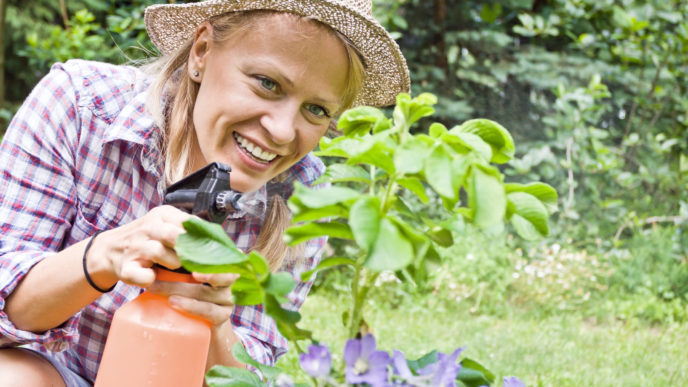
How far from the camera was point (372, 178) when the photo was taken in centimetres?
71

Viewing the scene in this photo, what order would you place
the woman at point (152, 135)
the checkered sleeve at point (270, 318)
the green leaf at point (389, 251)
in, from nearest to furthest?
the green leaf at point (389, 251) → the woman at point (152, 135) → the checkered sleeve at point (270, 318)

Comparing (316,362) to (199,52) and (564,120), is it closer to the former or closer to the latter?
(199,52)

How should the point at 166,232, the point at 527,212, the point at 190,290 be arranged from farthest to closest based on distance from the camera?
the point at 190,290
the point at 166,232
the point at 527,212

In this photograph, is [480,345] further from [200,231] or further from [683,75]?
[683,75]

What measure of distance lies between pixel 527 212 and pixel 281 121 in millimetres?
826

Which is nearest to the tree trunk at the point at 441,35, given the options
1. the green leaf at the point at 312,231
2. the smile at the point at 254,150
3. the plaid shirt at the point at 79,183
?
the plaid shirt at the point at 79,183

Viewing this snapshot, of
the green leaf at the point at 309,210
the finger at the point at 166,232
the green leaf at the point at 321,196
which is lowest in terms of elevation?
the finger at the point at 166,232

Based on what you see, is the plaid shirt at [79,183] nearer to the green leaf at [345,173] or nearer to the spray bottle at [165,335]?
the spray bottle at [165,335]

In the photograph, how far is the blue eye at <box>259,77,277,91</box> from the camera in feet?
4.75

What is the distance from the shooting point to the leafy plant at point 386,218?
24.0 inches

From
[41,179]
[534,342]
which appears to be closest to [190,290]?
[41,179]

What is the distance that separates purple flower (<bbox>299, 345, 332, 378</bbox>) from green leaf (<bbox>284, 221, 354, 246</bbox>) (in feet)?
0.33

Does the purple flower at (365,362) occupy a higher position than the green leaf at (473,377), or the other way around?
the purple flower at (365,362)

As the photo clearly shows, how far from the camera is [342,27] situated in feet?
4.91
